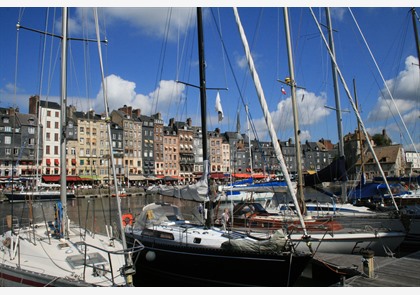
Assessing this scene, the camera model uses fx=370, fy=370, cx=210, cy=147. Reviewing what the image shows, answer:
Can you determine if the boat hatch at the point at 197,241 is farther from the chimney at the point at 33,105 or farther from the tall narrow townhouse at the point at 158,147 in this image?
the tall narrow townhouse at the point at 158,147

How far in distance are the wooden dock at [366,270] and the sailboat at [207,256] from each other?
1492 millimetres

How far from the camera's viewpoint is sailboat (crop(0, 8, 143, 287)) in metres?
9.15

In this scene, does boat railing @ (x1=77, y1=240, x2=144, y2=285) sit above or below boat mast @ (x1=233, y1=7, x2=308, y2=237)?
below

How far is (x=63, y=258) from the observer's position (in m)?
10.6

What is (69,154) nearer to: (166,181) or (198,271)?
(166,181)

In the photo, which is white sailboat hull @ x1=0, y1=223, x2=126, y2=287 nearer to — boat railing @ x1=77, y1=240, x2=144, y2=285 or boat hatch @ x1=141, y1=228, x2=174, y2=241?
boat railing @ x1=77, y1=240, x2=144, y2=285

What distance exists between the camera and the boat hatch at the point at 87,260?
9.90m

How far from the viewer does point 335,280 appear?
12945mm

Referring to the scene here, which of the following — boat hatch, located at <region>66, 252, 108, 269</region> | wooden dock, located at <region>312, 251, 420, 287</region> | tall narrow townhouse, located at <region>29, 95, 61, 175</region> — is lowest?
wooden dock, located at <region>312, 251, 420, 287</region>

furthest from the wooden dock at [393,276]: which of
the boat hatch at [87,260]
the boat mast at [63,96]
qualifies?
the boat mast at [63,96]

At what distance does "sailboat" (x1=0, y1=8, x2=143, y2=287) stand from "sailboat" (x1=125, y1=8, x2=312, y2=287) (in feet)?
6.58

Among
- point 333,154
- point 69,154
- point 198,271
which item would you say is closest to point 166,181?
point 69,154

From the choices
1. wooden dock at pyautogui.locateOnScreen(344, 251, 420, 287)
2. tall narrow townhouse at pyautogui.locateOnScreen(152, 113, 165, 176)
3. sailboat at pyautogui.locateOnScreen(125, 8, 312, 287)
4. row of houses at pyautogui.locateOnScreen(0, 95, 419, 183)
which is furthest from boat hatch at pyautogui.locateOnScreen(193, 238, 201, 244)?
tall narrow townhouse at pyautogui.locateOnScreen(152, 113, 165, 176)

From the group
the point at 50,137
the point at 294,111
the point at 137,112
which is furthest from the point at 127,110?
the point at 294,111
